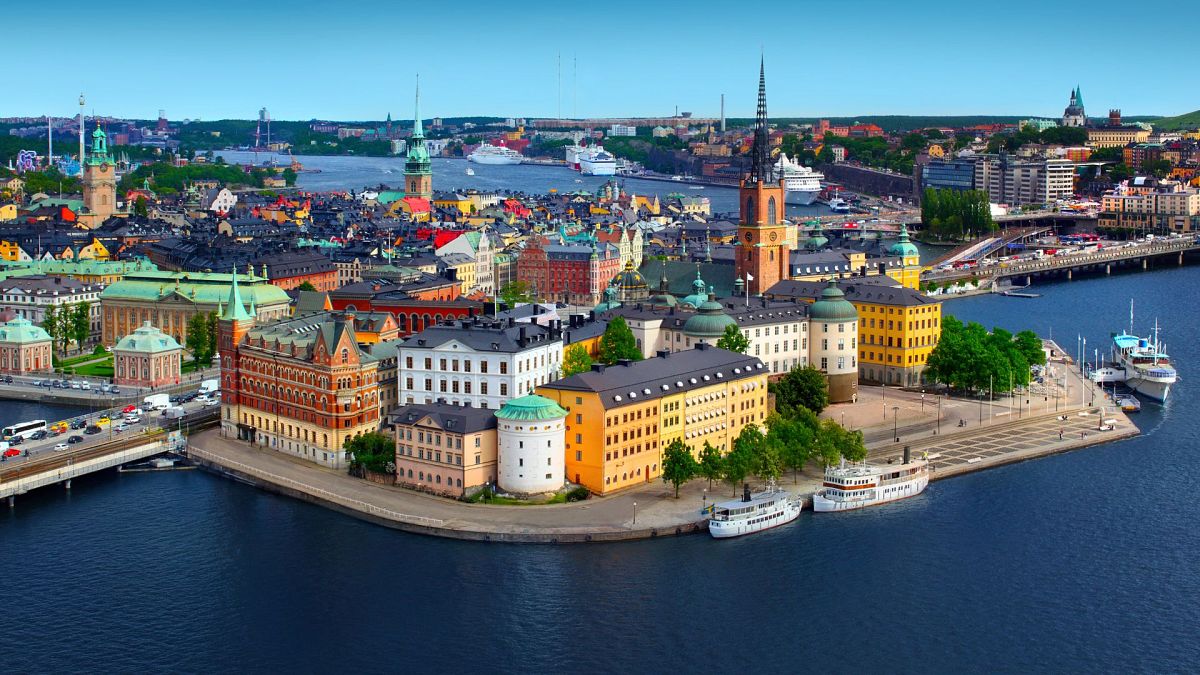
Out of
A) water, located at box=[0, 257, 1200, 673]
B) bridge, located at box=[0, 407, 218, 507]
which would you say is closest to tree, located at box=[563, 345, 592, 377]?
water, located at box=[0, 257, 1200, 673]

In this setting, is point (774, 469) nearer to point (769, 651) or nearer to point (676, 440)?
point (676, 440)

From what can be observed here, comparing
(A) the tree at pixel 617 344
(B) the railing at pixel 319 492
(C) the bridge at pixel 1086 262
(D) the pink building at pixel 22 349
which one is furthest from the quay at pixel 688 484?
(C) the bridge at pixel 1086 262

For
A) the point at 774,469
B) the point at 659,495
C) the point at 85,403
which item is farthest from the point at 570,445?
the point at 85,403

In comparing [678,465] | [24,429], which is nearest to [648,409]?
[678,465]

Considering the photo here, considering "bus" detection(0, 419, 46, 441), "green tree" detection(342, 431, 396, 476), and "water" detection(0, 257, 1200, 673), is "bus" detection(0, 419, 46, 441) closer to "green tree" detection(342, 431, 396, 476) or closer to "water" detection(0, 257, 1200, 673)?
"water" detection(0, 257, 1200, 673)

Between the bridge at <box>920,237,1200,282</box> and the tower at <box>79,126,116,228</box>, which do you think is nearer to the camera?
the bridge at <box>920,237,1200,282</box>
